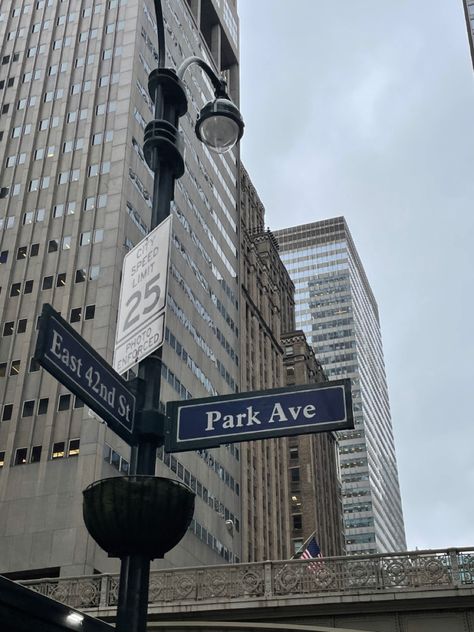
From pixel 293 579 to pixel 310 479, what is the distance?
300ft

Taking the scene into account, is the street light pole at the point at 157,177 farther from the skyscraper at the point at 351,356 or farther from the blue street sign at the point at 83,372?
the skyscraper at the point at 351,356

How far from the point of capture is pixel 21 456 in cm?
4969

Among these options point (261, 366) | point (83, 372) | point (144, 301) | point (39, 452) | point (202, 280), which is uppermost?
point (261, 366)

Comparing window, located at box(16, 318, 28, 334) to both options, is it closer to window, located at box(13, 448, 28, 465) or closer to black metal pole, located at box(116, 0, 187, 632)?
window, located at box(13, 448, 28, 465)

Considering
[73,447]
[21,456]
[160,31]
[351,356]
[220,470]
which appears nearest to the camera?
[160,31]

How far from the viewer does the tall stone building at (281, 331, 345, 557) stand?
10975 centimetres

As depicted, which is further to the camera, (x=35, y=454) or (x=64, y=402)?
(x=64, y=402)

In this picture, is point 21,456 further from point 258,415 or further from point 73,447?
point 258,415

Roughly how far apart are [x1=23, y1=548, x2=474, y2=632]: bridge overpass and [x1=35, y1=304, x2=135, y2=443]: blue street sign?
655 inches

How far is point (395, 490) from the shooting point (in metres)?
199

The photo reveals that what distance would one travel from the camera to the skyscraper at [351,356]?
531 feet

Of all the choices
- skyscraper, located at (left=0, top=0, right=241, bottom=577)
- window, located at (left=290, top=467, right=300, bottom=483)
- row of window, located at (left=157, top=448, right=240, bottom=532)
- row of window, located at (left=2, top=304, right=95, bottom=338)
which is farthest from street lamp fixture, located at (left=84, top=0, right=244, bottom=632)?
window, located at (left=290, top=467, right=300, bottom=483)

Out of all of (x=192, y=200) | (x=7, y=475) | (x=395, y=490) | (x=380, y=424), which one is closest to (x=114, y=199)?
(x=192, y=200)

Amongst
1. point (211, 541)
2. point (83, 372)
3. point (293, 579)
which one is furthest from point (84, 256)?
point (83, 372)
